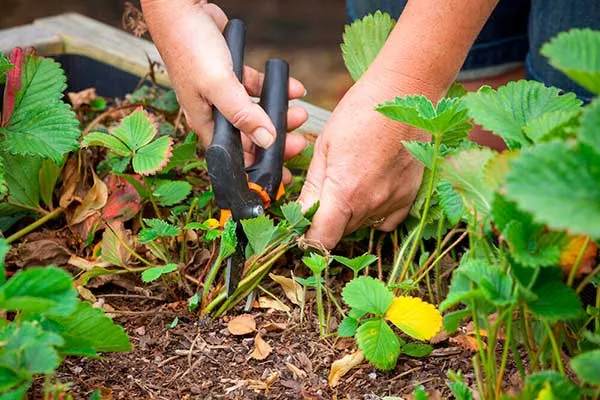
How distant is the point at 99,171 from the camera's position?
1.26 meters

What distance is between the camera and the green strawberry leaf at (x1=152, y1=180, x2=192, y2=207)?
1141 millimetres

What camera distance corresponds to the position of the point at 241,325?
3.30 feet

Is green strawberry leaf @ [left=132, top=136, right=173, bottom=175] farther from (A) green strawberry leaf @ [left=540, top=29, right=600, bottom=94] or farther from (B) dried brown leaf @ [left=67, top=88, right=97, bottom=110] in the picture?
(A) green strawberry leaf @ [left=540, top=29, right=600, bottom=94]

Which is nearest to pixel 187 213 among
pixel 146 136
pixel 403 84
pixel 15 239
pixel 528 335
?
pixel 146 136

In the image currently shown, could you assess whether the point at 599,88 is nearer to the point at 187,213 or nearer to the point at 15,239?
the point at 187,213

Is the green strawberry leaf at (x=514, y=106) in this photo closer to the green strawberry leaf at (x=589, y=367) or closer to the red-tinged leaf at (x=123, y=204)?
the green strawberry leaf at (x=589, y=367)

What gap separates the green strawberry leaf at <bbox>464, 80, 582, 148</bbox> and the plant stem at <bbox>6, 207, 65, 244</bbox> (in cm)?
63

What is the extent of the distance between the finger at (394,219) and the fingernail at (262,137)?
182 mm

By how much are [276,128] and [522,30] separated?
91 cm

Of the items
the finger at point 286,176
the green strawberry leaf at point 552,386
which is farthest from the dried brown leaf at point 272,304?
the green strawberry leaf at point 552,386

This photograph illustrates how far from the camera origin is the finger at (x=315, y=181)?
1095 mm

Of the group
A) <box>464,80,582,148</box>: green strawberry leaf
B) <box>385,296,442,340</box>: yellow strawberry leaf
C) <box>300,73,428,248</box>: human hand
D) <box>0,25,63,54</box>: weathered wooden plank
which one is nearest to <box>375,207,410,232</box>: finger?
<box>300,73,428,248</box>: human hand

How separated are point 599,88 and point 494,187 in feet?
0.43

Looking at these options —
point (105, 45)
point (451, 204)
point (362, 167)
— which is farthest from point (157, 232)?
point (105, 45)
